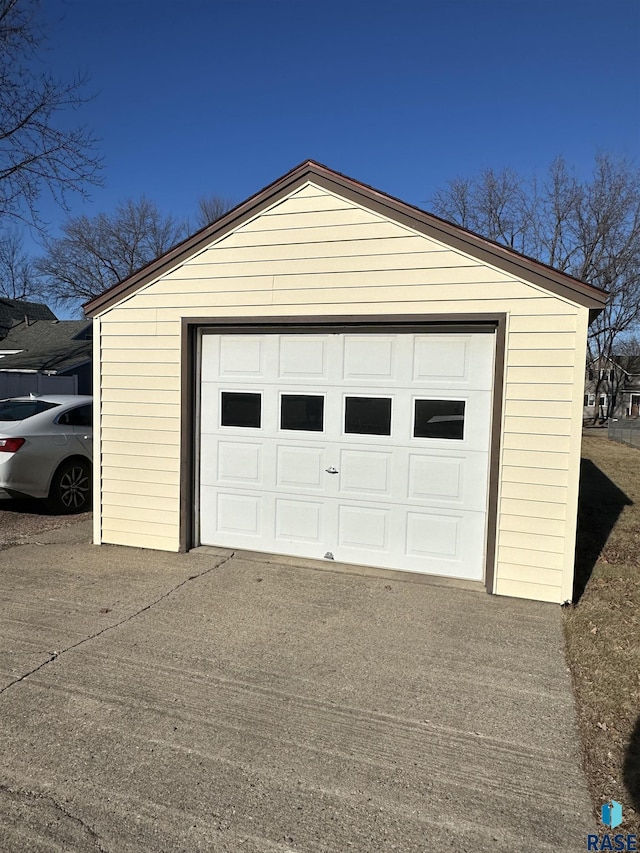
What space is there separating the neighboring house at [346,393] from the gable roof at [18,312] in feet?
88.8

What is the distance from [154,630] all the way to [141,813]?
195 cm

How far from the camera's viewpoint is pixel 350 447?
6000mm

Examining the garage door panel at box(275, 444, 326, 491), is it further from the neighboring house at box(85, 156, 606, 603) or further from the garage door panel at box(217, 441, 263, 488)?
the garage door panel at box(217, 441, 263, 488)

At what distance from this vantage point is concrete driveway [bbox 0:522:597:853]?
2.52 m

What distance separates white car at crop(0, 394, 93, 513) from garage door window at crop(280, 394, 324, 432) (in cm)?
348

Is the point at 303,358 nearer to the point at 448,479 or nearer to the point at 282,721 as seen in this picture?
the point at 448,479

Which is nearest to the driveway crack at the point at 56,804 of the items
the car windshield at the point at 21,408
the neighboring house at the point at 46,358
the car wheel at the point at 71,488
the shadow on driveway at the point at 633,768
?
the shadow on driveway at the point at 633,768

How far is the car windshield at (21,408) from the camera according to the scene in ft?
26.0

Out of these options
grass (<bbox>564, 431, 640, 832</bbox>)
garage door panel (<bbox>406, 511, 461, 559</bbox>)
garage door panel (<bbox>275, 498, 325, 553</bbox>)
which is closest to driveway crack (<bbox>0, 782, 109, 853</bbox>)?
grass (<bbox>564, 431, 640, 832</bbox>)

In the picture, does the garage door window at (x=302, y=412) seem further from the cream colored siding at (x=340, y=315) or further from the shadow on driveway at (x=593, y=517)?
the shadow on driveway at (x=593, y=517)

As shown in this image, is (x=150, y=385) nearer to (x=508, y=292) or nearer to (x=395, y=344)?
(x=395, y=344)

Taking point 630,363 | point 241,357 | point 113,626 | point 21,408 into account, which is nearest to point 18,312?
point 21,408

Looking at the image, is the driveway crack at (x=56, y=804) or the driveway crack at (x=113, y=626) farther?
the driveway crack at (x=113, y=626)

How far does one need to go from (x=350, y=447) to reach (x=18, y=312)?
32320 mm
